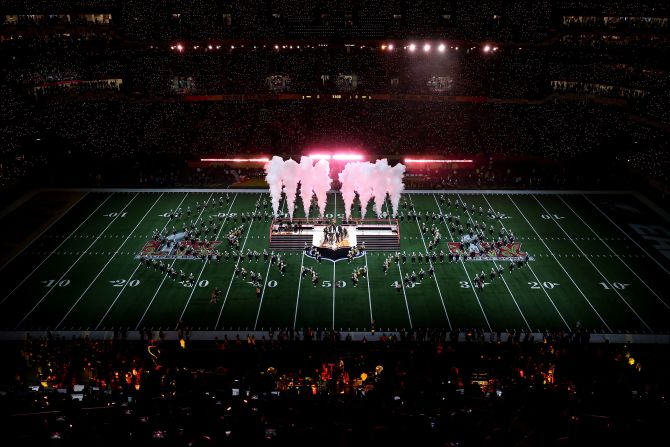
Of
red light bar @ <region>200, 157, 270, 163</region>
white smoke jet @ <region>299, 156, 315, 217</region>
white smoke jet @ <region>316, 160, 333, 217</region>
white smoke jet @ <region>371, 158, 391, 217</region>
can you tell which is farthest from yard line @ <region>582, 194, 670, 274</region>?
red light bar @ <region>200, 157, 270, 163</region>

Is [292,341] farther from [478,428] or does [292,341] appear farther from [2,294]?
[2,294]

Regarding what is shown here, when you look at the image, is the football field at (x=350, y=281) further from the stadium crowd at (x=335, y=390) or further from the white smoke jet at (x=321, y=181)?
the stadium crowd at (x=335, y=390)

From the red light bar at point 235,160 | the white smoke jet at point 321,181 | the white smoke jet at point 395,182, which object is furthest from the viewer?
the red light bar at point 235,160

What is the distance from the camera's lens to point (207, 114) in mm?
47219

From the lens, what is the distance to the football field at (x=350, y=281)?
983 inches

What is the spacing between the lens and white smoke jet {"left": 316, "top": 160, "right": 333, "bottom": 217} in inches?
1411

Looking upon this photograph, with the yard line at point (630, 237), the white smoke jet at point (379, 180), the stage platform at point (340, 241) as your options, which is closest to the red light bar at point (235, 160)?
the stage platform at point (340, 241)

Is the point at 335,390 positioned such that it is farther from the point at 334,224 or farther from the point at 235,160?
the point at 235,160

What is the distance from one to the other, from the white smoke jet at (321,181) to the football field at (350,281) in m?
1.04

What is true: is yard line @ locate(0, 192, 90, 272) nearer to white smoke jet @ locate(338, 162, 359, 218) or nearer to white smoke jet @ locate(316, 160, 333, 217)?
white smoke jet @ locate(316, 160, 333, 217)

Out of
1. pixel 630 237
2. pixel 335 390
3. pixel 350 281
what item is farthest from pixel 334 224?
pixel 335 390

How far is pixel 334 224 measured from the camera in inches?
1316

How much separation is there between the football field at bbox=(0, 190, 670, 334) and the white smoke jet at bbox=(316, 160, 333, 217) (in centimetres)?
104

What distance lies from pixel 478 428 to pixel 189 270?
2169 cm
